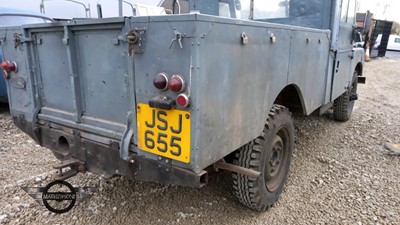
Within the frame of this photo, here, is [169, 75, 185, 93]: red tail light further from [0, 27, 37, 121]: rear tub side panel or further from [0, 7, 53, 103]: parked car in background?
[0, 7, 53, 103]: parked car in background

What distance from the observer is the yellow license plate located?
1.89 m

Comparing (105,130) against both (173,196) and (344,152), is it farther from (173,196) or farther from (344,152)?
(344,152)

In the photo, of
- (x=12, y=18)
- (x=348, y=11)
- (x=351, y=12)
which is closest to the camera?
(x=348, y=11)

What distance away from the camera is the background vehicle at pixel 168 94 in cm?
186

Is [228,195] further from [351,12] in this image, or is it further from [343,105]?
[343,105]

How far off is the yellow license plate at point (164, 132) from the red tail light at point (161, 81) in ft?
0.48

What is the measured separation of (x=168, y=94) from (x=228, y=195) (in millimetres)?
1613

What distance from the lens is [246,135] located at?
2.32 meters

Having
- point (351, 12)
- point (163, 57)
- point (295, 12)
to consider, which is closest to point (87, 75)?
point (163, 57)

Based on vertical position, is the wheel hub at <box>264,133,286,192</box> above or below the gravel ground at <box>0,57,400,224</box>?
above

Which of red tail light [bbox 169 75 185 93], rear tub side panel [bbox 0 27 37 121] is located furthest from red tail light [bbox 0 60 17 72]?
red tail light [bbox 169 75 185 93]

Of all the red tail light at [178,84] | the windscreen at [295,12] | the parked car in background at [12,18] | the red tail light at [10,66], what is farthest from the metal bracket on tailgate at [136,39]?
the parked car in background at [12,18]

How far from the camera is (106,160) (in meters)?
2.37

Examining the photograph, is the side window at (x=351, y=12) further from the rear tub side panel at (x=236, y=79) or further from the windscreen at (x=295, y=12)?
the rear tub side panel at (x=236, y=79)
